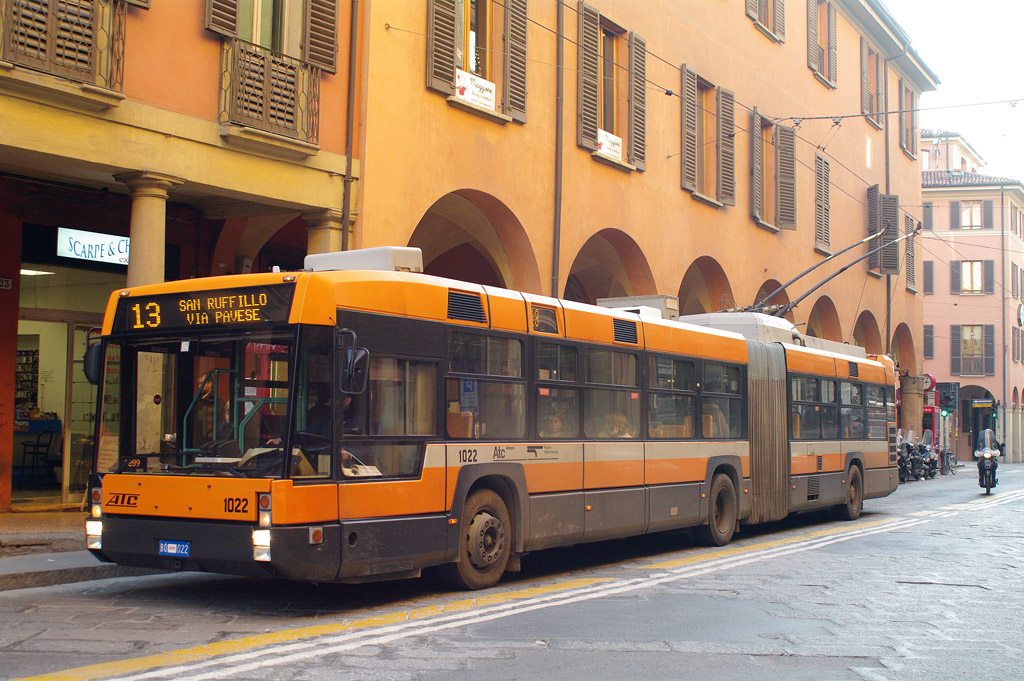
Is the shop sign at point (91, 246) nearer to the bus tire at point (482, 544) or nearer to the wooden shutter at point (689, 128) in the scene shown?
the bus tire at point (482, 544)

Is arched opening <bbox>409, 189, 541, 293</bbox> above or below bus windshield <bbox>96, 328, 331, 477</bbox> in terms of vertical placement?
above

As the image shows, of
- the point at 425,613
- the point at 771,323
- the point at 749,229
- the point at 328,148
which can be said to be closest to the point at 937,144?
the point at 749,229

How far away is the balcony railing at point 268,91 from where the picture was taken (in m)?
13.5

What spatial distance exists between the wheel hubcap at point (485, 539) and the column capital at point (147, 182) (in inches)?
223

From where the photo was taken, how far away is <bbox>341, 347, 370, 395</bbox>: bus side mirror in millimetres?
8344

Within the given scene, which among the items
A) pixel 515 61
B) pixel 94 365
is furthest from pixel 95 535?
pixel 515 61

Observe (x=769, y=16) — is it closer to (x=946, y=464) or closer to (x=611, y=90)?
(x=611, y=90)

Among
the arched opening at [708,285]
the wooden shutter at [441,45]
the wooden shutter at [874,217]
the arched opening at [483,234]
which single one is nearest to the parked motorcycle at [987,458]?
the arched opening at [708,285]

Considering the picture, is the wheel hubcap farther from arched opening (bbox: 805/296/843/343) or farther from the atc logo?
arched opening (bbox: 805/296/843/343)

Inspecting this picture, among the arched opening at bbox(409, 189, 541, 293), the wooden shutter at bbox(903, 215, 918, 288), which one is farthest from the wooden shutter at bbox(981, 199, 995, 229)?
the arched opening at bbox(409, 189, 541, 293)

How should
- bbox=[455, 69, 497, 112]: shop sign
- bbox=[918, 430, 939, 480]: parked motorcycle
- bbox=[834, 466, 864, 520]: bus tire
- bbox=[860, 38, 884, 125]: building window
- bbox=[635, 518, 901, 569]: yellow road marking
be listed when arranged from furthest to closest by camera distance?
1. bbox=[918, 430, 939, 480]: parked motorcycle
2. bbox=[860, 38, 884, 125]: building window
3. bbox=[834, 466, 864, 520]: bus tire
4. bbox=[455, 69, 497, 112]: shop sign
5. bbox=[635, 518, 901, 569]: yellow road marking

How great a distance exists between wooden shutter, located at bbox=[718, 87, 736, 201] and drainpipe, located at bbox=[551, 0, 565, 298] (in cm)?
704

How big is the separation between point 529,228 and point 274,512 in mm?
10808

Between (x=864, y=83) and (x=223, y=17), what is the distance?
1047 inches
